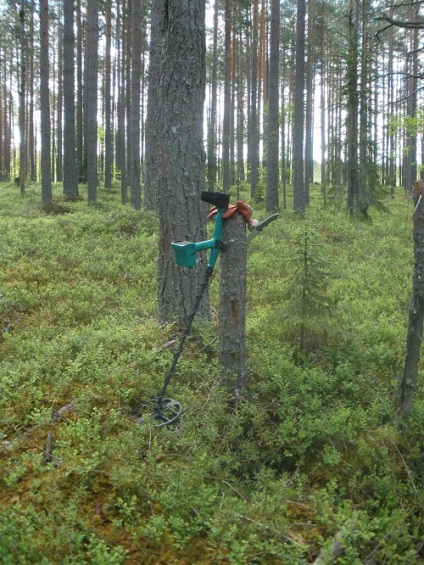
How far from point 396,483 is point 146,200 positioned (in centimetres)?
1181

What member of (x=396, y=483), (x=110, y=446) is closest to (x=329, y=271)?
(x=396, y=483)

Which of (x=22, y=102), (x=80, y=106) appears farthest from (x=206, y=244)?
(x=80, y=106)

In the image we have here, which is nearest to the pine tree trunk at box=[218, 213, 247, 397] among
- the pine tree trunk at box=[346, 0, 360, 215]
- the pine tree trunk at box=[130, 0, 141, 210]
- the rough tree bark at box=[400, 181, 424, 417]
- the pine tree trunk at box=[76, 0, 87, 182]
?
the rough tree bark at box=[400, 181, 424, 417]

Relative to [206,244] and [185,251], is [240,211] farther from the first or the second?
[185,251]

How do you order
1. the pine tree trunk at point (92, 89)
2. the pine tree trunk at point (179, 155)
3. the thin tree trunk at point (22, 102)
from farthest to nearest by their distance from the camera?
the thin tree trunk at point (22, 102) < the pine tree trunk at point (92, 89) < the pine tree trunk at point (179, 155)

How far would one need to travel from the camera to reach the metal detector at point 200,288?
387 cm

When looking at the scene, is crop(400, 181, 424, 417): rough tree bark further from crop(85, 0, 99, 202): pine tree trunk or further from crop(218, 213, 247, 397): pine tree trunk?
crop(85, 0, 99, 202): pine tree trunk

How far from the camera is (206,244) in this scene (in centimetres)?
394

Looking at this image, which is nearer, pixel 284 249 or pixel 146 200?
pixel 284 249

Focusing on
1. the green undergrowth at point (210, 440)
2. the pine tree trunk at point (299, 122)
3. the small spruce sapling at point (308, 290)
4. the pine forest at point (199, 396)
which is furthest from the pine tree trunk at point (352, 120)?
the small spruce sapling at point (308, 290)

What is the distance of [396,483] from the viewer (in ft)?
11.6

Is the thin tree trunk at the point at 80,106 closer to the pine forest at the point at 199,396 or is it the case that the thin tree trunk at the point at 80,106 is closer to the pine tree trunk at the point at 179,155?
the pine forest at the point at 199,396

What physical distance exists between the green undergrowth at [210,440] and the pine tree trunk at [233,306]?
0.61 feet

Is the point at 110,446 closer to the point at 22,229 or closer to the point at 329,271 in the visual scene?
the point at 329,271
